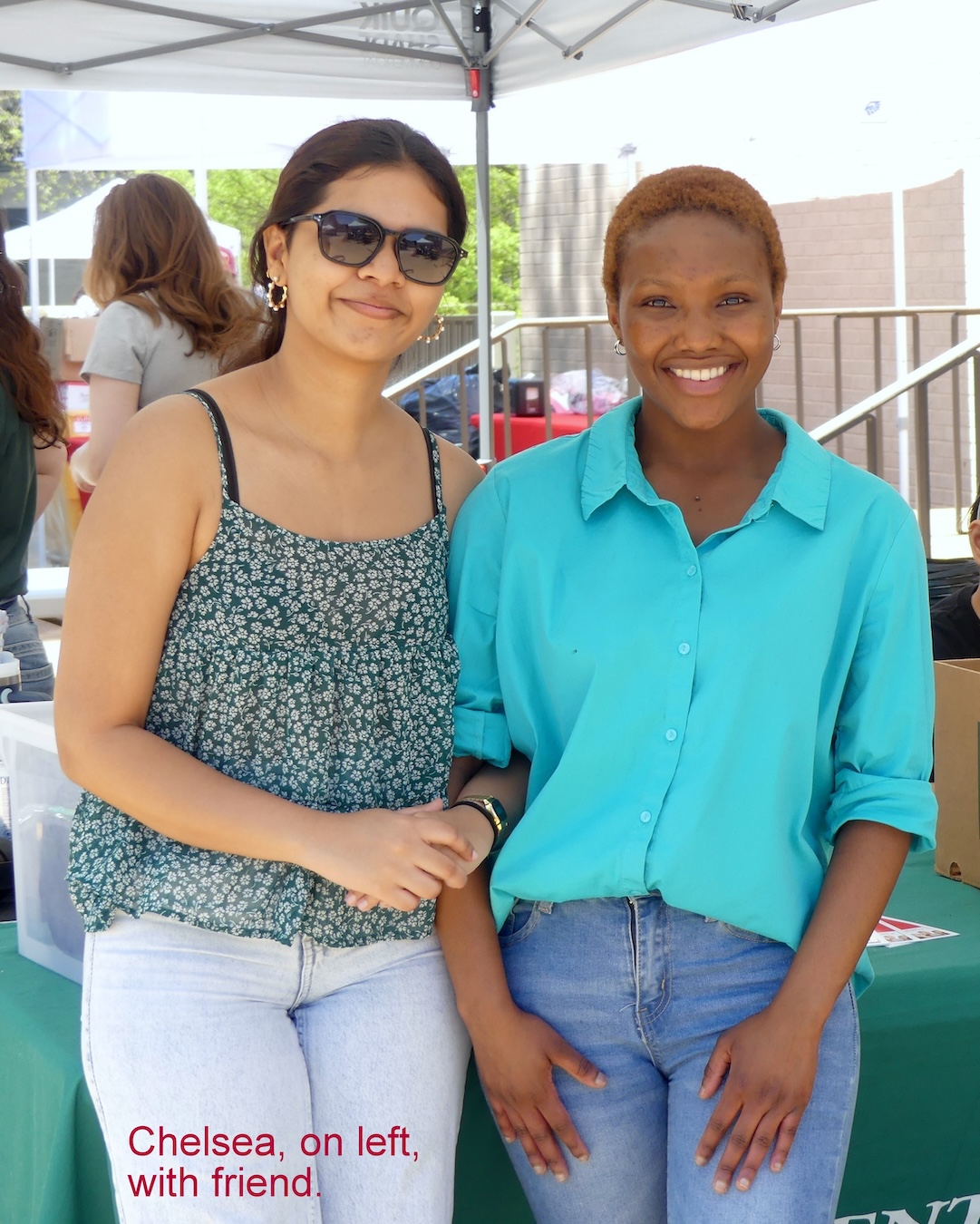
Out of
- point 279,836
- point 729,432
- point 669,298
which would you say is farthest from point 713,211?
point 279,836

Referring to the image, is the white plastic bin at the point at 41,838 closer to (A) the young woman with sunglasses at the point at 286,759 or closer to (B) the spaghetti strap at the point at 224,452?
(A) the young woman with sunglasses at the point at 286,759

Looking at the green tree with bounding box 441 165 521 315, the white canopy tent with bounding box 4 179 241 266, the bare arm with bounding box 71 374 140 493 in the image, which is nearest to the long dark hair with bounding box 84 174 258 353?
the bare arm with bounding box 71 374 140 493

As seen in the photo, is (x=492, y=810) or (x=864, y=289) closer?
(x=492, y=810)

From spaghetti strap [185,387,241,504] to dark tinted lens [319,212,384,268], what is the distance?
0.27 metres

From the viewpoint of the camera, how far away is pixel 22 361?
343cm

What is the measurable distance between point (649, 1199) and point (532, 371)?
14.1 m

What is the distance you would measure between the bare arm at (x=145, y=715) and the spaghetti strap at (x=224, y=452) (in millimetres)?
19

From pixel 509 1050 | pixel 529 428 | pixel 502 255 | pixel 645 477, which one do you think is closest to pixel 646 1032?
pixel 509 1050

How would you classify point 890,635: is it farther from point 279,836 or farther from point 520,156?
point 520,156

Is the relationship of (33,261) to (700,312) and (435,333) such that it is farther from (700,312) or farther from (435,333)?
(700,312)

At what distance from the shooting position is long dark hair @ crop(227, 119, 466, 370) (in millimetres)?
1946

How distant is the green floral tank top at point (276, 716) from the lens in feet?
5.81

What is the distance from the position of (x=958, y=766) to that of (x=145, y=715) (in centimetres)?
146

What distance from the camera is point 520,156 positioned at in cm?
647
